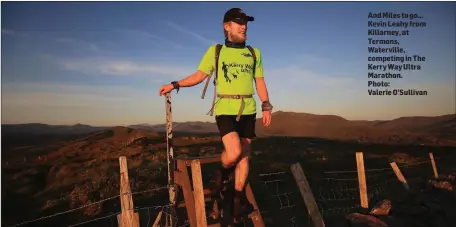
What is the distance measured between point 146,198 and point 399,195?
8.58m

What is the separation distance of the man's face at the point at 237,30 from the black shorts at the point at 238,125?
2.89 ft

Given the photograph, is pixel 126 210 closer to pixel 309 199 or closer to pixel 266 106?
pixel 266 106

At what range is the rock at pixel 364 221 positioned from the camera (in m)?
5.57

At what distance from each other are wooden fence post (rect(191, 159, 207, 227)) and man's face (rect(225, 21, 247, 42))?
1435mm

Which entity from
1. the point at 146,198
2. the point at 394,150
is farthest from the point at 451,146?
the point at 146,198

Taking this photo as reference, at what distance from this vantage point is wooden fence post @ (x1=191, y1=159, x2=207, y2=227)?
12.3ft

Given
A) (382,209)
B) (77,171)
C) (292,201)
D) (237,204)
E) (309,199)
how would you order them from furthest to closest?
(77,171) → (292,201) → (382,209) → (309,199) → (237,204)

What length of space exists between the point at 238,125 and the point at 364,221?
3153mm

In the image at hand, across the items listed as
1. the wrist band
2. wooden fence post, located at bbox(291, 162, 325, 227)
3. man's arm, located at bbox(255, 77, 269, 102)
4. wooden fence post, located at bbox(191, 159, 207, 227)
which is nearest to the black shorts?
man's arm, located at bbox(255, 77, 269, 102)

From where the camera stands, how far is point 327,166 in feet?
57.9

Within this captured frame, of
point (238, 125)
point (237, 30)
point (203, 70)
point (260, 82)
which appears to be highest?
point (237, 30)

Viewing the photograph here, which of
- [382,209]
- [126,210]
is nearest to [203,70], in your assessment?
[126,210]

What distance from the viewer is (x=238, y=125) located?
3941 mm

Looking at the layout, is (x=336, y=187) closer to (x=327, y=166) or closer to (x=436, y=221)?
(x=327, y=166)
